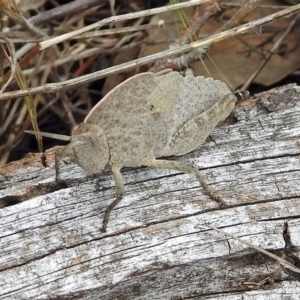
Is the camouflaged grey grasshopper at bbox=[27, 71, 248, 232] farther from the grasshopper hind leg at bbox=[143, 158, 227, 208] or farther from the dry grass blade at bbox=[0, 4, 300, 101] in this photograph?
the dry grass blade at bbox=[0, 4, 300, 101]

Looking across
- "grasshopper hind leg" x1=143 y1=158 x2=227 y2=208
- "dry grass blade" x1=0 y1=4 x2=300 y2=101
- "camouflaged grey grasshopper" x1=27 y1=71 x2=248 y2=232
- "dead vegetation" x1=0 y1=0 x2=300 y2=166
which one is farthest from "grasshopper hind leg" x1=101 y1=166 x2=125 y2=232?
"dead vegetation" x1=0 y1=0 x2=300 y2=166

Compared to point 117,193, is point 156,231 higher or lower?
lower

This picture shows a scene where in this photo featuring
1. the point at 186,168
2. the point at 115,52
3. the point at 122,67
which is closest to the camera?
the point at 186,168

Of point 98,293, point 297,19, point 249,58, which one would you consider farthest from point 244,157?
point 297,19

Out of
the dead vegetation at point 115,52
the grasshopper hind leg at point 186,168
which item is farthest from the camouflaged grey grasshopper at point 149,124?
the dead vegetation at point 115,52

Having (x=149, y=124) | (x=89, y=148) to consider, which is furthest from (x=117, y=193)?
(x=149, y=124)

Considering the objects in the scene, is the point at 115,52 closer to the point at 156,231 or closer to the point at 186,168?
the point at 186,168

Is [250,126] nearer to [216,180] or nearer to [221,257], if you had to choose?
[216,180]
